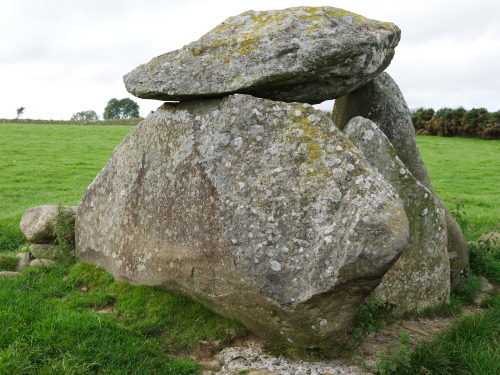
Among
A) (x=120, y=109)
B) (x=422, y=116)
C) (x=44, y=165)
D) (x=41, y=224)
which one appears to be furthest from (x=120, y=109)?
(x=41, y=224)

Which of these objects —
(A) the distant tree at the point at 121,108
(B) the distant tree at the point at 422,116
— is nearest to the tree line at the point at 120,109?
(A) the distant tree at the point at 121,108

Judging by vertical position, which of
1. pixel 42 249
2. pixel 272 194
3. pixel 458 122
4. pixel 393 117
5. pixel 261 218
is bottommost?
pixel 42 249

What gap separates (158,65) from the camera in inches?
279

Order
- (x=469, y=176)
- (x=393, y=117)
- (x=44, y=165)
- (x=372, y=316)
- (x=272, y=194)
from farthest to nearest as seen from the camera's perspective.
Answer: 1. (x=469, y=176)
2. (x=44, y=165)
3. (x=393, y=117)
4. (x=372, y=316)
5. (x=272, y=194)

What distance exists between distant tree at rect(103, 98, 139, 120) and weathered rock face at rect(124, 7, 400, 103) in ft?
247

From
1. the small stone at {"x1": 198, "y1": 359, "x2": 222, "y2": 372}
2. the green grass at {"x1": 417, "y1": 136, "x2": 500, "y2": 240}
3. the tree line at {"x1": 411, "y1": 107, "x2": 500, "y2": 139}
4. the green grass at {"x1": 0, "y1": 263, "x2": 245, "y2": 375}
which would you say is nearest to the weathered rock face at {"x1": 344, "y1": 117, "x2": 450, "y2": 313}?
the green grass at {"x1": 0, "y1": 263, "x2": 245, "y2": 375}

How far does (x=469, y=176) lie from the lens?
71.4 feet

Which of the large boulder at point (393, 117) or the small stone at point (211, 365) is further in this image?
the large boulder at point (393, 117)

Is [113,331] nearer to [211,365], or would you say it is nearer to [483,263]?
[211,365]

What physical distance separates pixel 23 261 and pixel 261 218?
4.66 m

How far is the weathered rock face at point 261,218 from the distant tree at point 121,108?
75.8 metres

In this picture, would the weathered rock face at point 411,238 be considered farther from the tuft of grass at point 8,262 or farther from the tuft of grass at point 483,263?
the tuft of grass at point 8,262

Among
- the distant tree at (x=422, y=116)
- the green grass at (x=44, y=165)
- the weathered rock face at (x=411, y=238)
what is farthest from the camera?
the distant tree at (x=422, y=116)

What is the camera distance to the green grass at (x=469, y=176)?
474 inches
